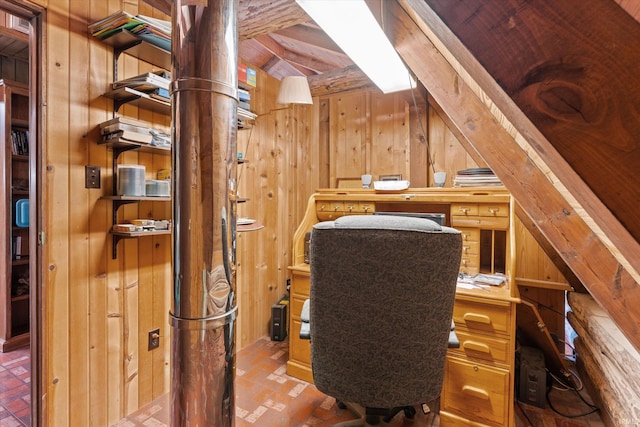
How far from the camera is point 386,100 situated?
3016mm

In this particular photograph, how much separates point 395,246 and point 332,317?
37 cm

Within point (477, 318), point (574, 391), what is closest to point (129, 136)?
point (477, 318)

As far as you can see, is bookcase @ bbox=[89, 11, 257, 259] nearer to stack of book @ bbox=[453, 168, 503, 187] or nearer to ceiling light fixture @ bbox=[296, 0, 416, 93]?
ceiling light fixture @ bbox=[296, 0, 416, 93]

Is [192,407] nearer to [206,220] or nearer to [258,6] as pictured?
[206,220]

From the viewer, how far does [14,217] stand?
2.72m

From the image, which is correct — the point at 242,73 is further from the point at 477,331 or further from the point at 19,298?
the point at 19,298

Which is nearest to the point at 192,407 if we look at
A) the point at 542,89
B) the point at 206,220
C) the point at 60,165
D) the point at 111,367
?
the point at 206,220

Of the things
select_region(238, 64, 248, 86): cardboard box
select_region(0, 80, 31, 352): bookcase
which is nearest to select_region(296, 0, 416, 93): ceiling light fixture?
select_region(238, 64, 248, 86): cardboard box

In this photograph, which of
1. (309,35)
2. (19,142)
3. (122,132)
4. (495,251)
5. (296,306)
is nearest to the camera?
(122,132)

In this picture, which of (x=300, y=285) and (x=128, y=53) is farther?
(x=300, y=285)

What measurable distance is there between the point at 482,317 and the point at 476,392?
0.41 meters

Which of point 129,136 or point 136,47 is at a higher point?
point 136,47

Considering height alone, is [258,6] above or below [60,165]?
above

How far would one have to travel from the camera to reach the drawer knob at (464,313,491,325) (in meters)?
1.65
